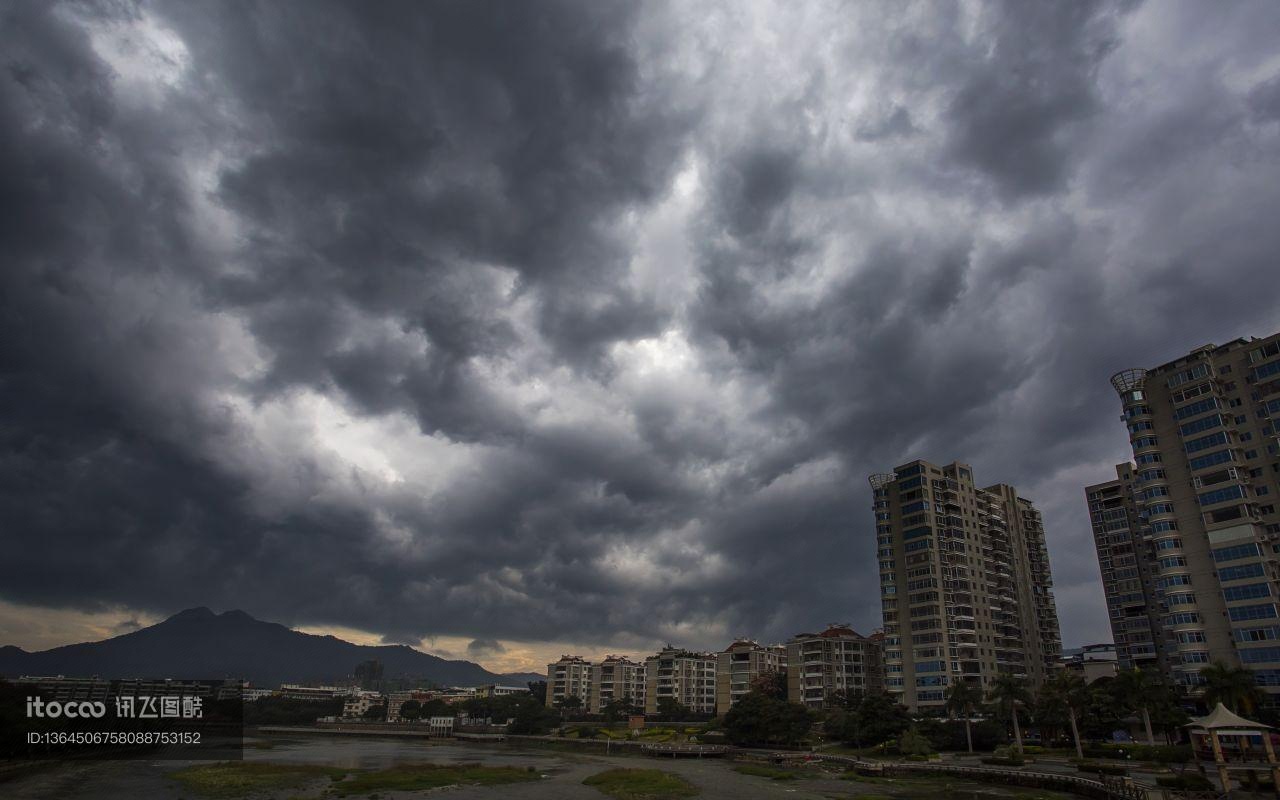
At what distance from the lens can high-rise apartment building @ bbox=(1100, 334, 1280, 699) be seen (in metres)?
96.5

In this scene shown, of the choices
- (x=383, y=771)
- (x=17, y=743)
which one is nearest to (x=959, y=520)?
(x=383, y=771)

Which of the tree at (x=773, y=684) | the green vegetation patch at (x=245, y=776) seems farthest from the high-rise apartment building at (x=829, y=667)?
the green vegetation patch at (x=245, y=776)

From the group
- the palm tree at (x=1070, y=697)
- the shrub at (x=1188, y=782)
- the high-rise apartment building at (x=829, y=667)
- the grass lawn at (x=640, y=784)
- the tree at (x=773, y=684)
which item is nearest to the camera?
the shrub at (x=1188, y=782)

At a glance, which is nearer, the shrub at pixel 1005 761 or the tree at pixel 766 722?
the shrub at pixel 1005 761

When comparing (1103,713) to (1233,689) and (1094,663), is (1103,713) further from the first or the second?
(1094,663)

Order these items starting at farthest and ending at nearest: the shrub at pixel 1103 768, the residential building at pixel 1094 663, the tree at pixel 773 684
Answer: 1. the tree at pixel 773 684
2. the residential building at pixel 1094 663
3. the shrub at pixel 1103 768

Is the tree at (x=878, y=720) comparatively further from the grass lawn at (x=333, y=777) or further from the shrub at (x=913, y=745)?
the grass lawn at (x=333, y=777)

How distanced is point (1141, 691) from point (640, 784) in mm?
66145

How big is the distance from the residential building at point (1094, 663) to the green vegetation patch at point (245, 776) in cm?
11223

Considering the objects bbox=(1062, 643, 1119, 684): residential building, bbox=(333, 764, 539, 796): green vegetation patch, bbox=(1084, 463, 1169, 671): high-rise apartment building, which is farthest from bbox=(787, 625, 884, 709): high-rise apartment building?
bbox=(333, 764, 539, 796): green vegetation patch

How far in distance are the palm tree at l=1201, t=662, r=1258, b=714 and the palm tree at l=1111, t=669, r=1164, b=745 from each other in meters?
8.44

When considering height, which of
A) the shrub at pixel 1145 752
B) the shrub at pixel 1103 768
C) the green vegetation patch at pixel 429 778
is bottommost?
the green vegetation patch at pixel 429 778

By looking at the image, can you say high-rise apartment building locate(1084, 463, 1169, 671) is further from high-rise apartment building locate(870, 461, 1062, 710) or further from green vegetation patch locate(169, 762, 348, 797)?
green vegetation patch locate(169, 762, 348, 797)

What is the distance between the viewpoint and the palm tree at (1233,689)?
80.7m
